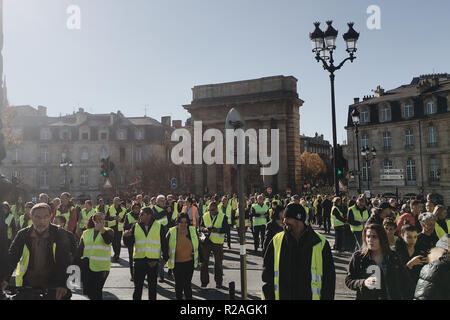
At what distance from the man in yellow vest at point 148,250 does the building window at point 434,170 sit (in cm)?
3867

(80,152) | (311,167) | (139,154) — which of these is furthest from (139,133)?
(311,167)

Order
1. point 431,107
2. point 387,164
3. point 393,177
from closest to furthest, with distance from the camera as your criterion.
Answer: point 393,177 < point 431,107 < point 387,164

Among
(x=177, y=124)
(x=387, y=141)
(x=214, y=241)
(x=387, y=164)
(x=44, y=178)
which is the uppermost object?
(x=177, y=124)

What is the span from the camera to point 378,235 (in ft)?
13.6

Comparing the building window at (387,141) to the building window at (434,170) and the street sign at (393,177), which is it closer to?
the building window at (434,170)

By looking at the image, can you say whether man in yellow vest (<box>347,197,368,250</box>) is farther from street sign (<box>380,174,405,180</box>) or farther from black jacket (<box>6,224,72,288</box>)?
black jacket (<box>6,224,72,288</box>)

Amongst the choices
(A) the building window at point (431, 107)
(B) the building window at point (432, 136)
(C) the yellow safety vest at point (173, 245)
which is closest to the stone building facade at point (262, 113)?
(A) the building window at point (431, 107)

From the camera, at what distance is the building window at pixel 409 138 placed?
135ft

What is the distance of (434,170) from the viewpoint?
39406 millimetres

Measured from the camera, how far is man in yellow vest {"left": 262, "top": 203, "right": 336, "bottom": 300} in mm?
4070

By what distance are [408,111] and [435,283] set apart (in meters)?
41.6

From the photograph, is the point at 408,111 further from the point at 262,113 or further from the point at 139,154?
the point at 139,154

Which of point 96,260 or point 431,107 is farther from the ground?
point 431,107
